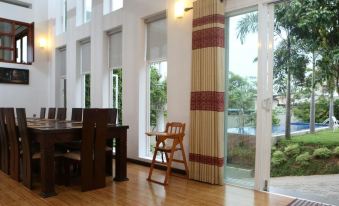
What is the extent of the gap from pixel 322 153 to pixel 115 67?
13.4ft

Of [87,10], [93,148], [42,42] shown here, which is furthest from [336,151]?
[42,42]

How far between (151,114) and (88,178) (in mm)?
2056

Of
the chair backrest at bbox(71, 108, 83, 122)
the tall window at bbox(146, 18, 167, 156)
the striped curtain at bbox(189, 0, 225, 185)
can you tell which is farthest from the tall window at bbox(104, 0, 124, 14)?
the striped curtain at bbox(189, 0, 225, 185)

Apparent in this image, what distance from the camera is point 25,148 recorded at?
3555mm

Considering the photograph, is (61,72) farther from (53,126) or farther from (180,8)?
(180,8)

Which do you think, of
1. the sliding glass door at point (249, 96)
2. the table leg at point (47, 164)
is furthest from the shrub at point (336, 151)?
the table leg at point (47, 164)

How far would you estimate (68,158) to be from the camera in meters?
3.64

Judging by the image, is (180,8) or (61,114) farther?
(61,114)

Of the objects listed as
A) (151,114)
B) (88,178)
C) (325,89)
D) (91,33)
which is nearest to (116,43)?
(91,33)

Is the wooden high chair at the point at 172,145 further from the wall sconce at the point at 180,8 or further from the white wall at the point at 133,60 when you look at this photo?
the wall sconce at the point at 180,8

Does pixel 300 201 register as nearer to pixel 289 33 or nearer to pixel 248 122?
pixel 248 122

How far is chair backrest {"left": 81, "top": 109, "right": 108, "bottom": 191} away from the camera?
343cm

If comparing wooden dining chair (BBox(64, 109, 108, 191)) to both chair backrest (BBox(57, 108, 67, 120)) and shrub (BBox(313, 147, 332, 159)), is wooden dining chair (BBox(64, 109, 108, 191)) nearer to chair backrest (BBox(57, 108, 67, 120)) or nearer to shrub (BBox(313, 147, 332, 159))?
chair backrest (BBox(57, 108, 67, 120))

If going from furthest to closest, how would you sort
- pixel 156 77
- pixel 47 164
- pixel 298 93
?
pixel 156 77 < pixel 298 93 < pixel 47 164
